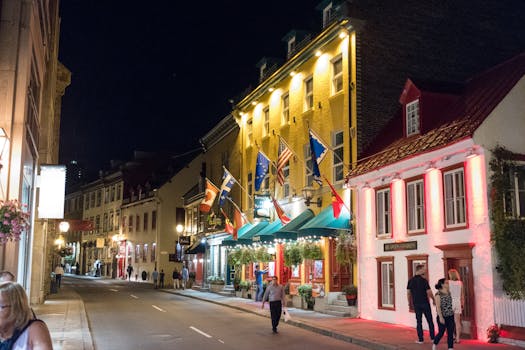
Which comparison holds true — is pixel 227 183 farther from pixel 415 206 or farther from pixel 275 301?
pixel 415 206

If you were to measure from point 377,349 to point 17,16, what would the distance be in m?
12.3

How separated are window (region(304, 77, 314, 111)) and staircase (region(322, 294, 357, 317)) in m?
8.90

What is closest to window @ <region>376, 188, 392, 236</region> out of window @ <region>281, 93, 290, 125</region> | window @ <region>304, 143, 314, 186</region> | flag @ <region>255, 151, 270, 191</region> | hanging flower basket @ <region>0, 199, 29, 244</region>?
window @ <region>304, 143, 314, 186</region>

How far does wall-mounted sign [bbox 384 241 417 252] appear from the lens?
58.6 ft

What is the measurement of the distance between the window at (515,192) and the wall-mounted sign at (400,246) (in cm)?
349

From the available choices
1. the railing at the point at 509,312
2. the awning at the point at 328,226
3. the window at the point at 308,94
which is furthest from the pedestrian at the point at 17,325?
the window at the point at 308,94

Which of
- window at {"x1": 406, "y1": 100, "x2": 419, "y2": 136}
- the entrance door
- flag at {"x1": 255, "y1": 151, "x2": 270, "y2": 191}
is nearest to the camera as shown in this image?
the entrance door

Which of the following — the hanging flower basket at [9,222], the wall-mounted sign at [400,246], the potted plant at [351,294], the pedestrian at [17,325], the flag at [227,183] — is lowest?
the potted plant at [351,294]

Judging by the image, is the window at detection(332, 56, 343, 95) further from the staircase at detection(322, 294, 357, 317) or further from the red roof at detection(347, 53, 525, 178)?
the staircase at detection(322, 294, 357, 317)

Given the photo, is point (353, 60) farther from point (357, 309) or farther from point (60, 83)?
point (60, 83)

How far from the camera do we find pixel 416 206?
59.3 ft

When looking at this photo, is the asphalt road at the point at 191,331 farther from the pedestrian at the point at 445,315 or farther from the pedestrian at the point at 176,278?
the pedestrian at the point at 176,278

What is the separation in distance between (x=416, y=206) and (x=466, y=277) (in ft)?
10.4

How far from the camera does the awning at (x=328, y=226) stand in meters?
21.6
